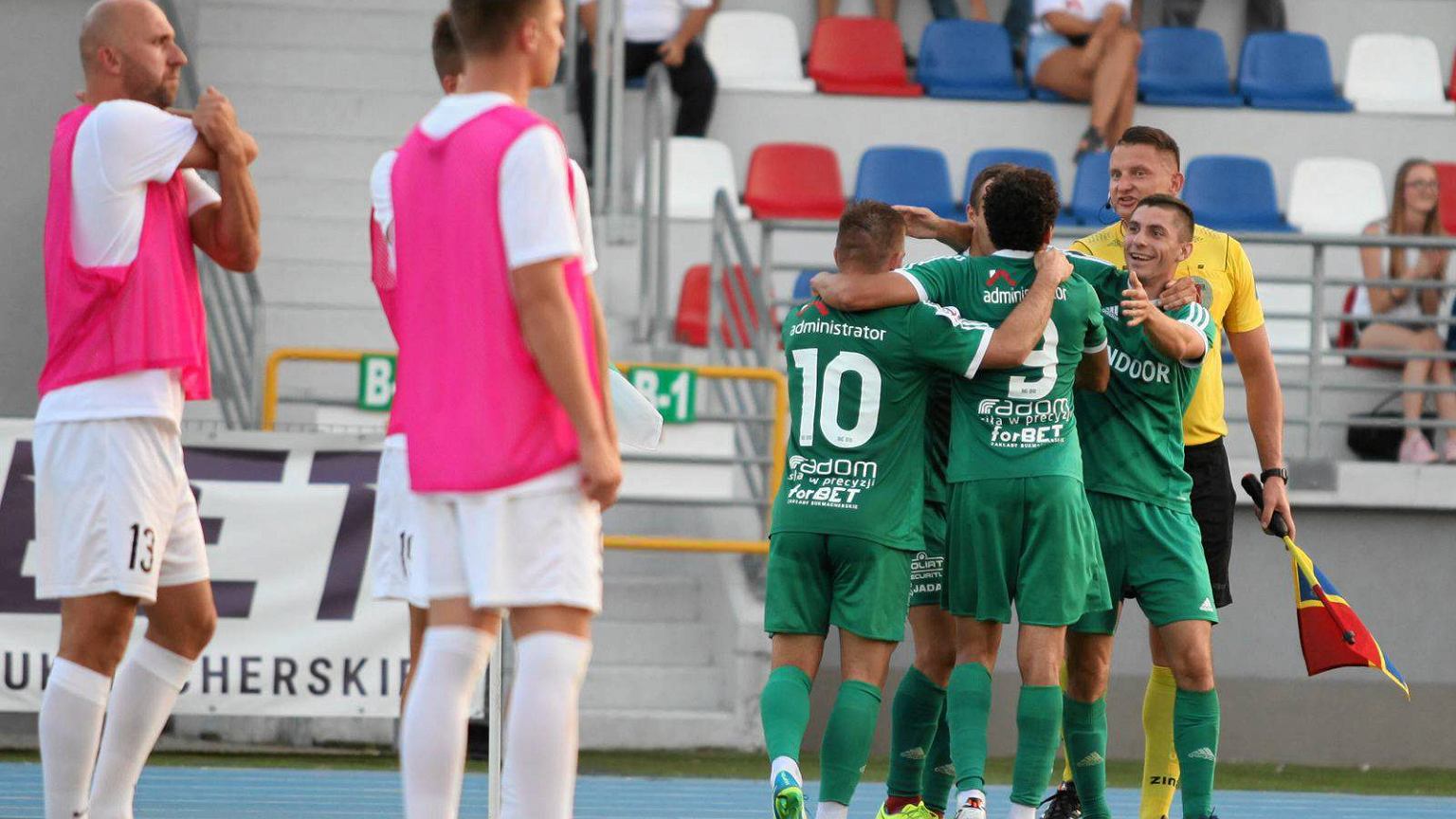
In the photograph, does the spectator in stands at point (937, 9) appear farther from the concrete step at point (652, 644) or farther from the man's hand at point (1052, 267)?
the man's hand at point (1052, 267)

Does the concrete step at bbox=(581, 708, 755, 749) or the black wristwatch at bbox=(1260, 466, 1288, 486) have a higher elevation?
the black wristwatch at bbox=(1260, 466, 1288, 486)

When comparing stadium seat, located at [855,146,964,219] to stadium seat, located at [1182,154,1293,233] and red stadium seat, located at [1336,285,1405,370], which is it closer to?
stadium seat, located at [1182,154,1293,233]

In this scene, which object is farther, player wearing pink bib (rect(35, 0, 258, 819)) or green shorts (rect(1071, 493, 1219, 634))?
green shorts (rect(1071, 493, 1219, 634))

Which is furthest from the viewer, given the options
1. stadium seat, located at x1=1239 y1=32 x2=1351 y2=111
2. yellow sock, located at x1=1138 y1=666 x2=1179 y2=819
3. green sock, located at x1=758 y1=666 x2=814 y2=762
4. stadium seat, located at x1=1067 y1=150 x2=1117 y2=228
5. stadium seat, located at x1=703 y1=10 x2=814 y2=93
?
stadium seat, located at x1=1239 y1=32 x2=1351 y2=111

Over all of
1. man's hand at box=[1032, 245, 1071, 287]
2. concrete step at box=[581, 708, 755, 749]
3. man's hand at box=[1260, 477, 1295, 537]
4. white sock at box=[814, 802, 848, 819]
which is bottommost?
concrete step at box=[581, 708, 755, 749]

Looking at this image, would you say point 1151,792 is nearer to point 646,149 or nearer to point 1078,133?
point 646,149

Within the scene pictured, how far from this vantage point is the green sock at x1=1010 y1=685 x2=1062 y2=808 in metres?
5.20

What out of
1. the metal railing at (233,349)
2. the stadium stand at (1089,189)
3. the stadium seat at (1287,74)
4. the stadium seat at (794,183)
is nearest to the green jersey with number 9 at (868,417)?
the metal railing at (233,349)

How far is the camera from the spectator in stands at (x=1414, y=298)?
9938 mm

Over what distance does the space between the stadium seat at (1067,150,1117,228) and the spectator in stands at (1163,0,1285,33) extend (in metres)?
2.23

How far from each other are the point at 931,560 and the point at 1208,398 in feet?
3.27

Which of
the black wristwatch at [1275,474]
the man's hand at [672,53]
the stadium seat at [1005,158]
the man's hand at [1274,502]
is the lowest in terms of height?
the man's hand at [1274,502]

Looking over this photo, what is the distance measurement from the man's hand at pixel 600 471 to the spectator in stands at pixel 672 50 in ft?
28.7

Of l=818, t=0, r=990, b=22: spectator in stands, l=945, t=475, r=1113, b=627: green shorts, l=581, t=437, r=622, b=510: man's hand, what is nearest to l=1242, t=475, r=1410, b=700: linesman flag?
l=945, t=475, r=1113, b=627: green shorts
